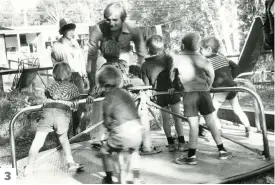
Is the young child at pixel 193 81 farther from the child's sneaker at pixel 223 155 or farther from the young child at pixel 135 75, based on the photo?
the young child at pixel 135 75

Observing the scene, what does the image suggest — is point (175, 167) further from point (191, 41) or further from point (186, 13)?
point (186, 13)

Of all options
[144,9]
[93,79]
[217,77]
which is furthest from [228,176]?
[144,9]

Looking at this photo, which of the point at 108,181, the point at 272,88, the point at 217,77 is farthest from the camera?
the point at 272,88

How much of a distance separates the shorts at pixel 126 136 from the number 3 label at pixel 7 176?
2.29ft

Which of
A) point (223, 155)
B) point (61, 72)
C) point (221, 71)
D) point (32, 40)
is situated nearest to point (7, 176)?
point (61, 72)

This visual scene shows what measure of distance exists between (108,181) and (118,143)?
268 millimetres

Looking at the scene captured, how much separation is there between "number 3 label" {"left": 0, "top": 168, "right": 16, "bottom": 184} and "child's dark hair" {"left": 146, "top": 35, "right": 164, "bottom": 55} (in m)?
1.21

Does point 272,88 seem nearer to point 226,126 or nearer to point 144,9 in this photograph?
point 226,126

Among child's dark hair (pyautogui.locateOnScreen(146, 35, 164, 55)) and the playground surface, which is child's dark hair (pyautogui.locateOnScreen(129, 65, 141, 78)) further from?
the playground surface

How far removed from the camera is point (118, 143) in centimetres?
172

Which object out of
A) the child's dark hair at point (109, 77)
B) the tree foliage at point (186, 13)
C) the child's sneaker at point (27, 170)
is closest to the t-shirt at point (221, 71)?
the tree foliage at point (186, 13)

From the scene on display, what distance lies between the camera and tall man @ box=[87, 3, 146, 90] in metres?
2.42

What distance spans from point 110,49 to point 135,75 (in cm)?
35

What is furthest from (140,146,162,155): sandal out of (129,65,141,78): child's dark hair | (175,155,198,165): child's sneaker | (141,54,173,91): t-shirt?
(129,65,141,78): child's dark hair
